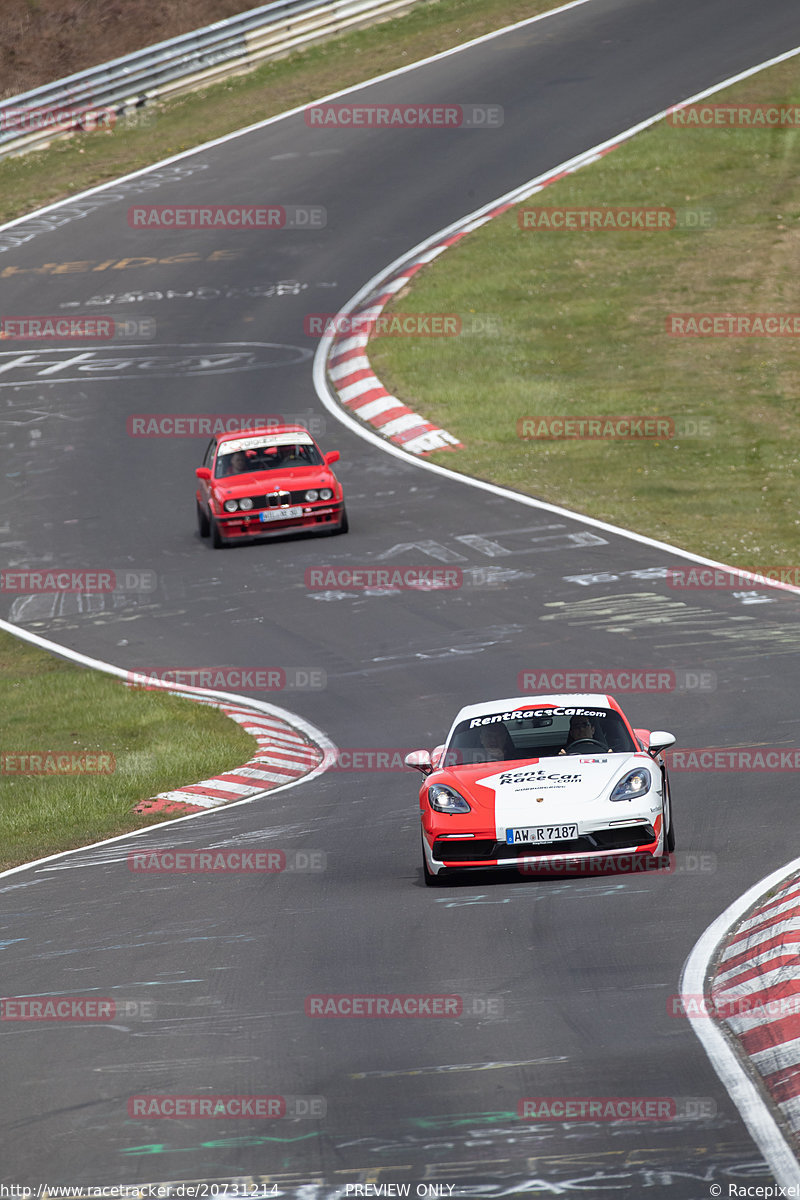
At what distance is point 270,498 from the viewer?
24375 millimetres

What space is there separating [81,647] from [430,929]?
38.9 ft

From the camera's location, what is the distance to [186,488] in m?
27.1

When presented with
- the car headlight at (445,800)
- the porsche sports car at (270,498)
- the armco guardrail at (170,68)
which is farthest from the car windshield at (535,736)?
the armco guardrail at (170,68)

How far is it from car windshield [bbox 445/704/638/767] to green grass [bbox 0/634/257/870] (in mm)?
3967

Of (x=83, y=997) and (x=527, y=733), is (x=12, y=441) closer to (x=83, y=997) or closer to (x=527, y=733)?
(x=527, y=733)

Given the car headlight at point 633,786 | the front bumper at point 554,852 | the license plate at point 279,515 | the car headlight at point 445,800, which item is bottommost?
the license plate at point 279,515

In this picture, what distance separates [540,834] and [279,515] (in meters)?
13.8

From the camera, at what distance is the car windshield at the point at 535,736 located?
12.1 m

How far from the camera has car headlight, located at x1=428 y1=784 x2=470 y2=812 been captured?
37.1ft

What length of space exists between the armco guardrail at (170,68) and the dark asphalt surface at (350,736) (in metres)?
3.56

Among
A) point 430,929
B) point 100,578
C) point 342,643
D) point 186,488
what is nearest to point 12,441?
point 186,488

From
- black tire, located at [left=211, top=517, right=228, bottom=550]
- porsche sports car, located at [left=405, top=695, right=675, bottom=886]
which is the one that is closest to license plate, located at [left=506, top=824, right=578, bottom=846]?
porsche sports car, located at [left=405, top=695, right=675, bottom=886]

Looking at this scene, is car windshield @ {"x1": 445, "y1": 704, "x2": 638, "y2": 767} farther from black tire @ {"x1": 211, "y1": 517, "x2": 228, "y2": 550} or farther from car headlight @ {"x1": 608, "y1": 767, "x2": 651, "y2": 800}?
black tire @ {"x1": 211, "y1": 517, "x2": 228, "y2": 550}

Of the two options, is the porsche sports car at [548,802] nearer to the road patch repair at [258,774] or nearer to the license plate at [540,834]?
A: the license plate at [540,834]
